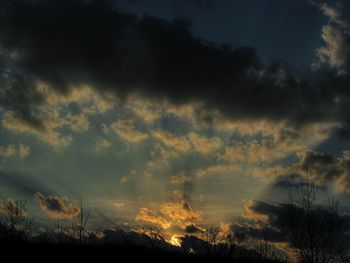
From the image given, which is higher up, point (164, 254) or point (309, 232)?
point (309, 232)

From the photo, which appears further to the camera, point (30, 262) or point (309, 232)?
point (309, 232)

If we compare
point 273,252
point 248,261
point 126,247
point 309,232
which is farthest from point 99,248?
point 309,232

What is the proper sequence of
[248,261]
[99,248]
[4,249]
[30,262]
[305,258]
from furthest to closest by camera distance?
1. [305,258]
2. [248,261]
3. [99,248]
4. [4,249]
5. [30,262]

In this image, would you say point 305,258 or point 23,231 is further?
point 305,258

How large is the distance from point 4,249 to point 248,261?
12607 millimetres

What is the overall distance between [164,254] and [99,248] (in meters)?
3.22

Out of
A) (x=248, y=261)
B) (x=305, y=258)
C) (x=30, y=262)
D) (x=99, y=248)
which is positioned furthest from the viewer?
(x=305, y=258)

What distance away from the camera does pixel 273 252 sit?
3008 cm

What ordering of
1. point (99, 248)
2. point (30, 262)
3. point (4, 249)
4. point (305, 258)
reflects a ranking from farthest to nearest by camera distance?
point (305, 258) → point (99, 248) → point (4, 249) → point (30, 262)

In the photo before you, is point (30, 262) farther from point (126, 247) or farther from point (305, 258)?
point (305, 258)

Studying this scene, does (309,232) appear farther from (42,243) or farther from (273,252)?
(42,243)

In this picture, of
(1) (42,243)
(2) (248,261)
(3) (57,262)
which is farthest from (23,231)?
(2) (248,261)

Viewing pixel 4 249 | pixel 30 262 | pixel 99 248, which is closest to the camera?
pixel 30 262

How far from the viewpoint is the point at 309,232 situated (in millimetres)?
31422
